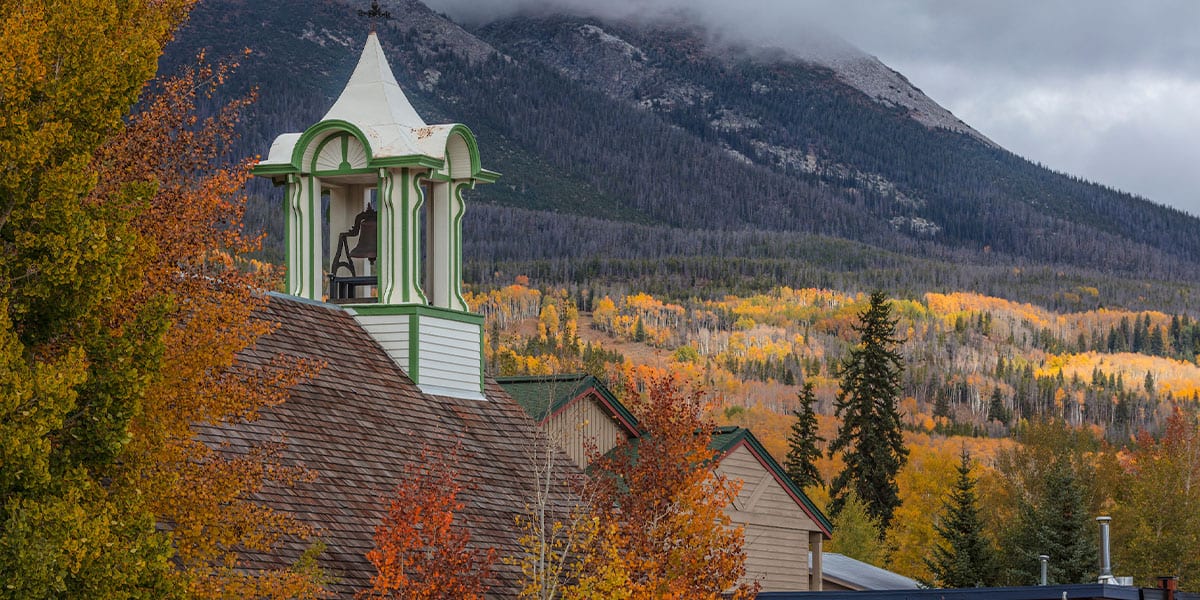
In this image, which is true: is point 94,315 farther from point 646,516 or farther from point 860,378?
point 860,378

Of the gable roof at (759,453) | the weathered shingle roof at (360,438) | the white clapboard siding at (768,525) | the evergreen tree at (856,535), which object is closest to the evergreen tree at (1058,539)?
the evergreen tree at (856,535)

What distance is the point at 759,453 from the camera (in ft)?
131

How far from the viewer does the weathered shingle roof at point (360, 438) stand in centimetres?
2266

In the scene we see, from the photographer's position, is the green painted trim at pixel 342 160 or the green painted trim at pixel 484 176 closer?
the green painted trim at pixel 342 160

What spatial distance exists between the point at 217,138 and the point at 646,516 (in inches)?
372

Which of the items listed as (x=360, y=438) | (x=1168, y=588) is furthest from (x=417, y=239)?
(x=1168, y=588)

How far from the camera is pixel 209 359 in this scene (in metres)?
16.5

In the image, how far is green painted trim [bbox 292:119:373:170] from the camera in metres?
29.6

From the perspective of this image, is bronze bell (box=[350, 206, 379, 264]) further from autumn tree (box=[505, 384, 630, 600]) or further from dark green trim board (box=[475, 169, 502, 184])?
autumn tree (box=[505, 384, 630, 600])

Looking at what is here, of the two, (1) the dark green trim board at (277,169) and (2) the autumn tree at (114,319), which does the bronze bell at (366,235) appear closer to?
(1) the dark green trim board at (277,169)

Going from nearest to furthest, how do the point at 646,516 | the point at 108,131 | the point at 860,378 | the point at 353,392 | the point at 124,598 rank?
1. the point at 124,598
2. the point at 108,131
3. the point at 646,516
4. the point at 353,392
5. the point at 860,378

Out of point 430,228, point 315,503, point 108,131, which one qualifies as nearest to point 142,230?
point 108,131

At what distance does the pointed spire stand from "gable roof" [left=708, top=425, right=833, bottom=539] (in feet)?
33.8

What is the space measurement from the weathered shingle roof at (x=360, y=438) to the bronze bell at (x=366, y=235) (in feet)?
5.50
